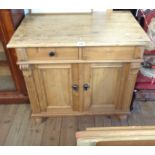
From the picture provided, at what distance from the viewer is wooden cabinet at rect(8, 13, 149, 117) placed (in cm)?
113

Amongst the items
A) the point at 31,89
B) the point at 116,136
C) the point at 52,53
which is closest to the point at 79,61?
the point at 52,53

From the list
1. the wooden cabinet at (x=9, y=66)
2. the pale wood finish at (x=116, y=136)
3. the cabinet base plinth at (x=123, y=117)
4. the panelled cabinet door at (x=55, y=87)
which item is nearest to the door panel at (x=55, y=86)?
the panelled cabinet door at (x=55, y=87)

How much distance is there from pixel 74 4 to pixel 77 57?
0.50m

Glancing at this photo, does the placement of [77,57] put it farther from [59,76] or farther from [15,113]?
[15,113]

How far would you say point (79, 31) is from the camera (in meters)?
1.22

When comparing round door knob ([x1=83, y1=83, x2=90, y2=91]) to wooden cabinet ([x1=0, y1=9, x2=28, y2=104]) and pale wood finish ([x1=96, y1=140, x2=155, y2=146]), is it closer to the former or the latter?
wooden cabinet ([x1=0, y1=9, x2=28, y2=104])

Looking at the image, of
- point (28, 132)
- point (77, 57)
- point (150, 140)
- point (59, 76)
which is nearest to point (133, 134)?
point (150, 140)

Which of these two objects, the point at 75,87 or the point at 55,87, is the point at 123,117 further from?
the point at 55,87

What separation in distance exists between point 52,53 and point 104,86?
19.5 inches

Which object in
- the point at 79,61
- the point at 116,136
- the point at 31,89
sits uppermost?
the point at 116,136

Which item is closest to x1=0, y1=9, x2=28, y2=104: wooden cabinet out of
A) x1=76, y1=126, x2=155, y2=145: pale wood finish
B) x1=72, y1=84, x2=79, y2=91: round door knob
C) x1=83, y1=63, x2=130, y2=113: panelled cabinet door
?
x1=72, y1=84, x2=79, y2=91: round door knob

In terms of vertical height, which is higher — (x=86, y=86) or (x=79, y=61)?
(x=79, y=61)

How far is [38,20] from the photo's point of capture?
1.38 metres

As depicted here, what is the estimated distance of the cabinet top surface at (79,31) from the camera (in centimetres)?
111
